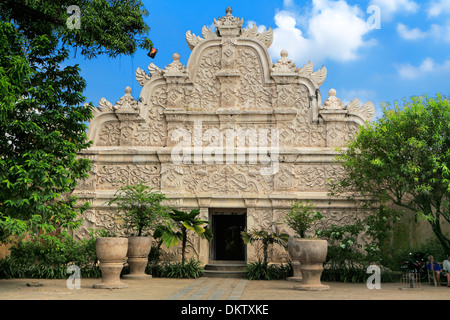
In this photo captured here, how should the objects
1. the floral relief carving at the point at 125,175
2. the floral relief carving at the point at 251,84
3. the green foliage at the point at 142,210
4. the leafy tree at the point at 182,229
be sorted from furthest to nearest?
the floral relief carving at the point at 251,84, the floral relief carving at the point at 125,175, the leafy tree at the point at 182,229, the green foliage at the point at 142,210

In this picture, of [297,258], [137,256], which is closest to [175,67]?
[137,256]

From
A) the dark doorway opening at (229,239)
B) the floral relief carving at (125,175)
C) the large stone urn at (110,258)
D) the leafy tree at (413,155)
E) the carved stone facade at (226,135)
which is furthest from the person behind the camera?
the dark doorway opening at (229,239)

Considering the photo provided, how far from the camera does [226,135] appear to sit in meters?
14.2

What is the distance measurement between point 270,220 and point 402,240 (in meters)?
4.07

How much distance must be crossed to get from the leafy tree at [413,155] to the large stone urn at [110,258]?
6.31m

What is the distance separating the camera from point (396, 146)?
37.2ft

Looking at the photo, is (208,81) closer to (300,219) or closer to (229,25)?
(229,25)

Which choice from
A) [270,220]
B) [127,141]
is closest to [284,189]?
[270,220]

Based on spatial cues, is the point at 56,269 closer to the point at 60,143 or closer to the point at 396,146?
the point at 60,143

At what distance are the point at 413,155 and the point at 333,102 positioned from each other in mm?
3664

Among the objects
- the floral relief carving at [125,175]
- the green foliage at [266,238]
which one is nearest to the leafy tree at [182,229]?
the green foliage at [266,238]

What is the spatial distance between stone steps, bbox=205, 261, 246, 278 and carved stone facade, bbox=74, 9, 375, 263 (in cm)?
46

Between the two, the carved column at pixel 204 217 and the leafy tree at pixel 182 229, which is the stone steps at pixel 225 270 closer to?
the carved column at pixel 204 217

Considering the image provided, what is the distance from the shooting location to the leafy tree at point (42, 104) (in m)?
9.17
